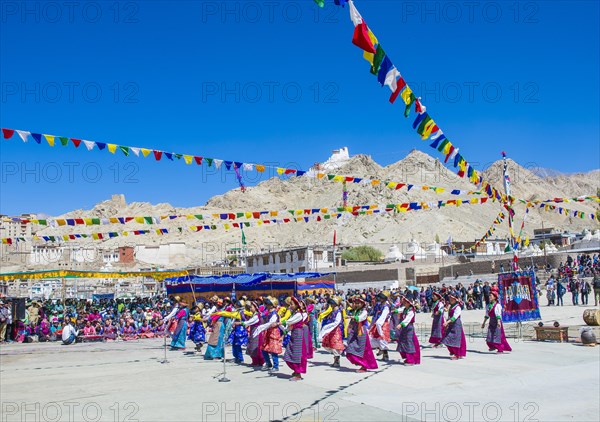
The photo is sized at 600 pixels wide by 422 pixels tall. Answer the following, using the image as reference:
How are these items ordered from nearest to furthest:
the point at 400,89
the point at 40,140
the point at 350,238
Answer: the point at 400,89 < the point at 40,140 < the point at 350,238

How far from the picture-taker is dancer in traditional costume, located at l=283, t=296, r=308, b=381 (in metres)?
12.0

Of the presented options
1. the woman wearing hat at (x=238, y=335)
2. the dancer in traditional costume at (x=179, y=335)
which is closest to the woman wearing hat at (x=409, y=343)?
the woman wearing hat at (x=238, y=335)

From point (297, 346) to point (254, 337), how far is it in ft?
6.15

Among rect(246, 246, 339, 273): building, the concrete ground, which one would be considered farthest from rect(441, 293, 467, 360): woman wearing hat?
rect(246, 246, 339, 273): building

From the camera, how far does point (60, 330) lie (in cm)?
2464

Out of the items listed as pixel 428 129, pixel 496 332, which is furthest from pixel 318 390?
pixel 496 332

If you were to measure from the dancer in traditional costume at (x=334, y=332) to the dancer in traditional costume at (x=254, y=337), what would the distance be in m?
1.49

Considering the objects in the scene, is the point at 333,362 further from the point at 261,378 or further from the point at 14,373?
the point at 14,373

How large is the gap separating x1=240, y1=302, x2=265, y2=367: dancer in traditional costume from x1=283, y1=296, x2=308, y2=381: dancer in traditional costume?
56.0 inches

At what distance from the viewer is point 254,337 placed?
13.7 meters

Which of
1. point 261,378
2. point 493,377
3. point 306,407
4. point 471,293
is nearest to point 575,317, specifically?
point 471,293

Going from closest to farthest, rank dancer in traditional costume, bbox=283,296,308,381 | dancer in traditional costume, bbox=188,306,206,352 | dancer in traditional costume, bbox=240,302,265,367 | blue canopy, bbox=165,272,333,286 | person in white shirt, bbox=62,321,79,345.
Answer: dancer in traditional costume, bbox=283,296,308,381
dancer in traditional costume, bbox=240,302,265,367
dancer in traditional costume, bbox=188,306,206,352
person in white shirt, bbox=62,321,79,345
blue canopy, bbox=165,272,333,286

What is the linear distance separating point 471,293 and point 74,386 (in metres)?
24.9

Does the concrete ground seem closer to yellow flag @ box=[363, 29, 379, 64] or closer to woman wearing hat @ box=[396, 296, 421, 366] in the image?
woman wearing hat @ box=[396, 296, 421, 366]
